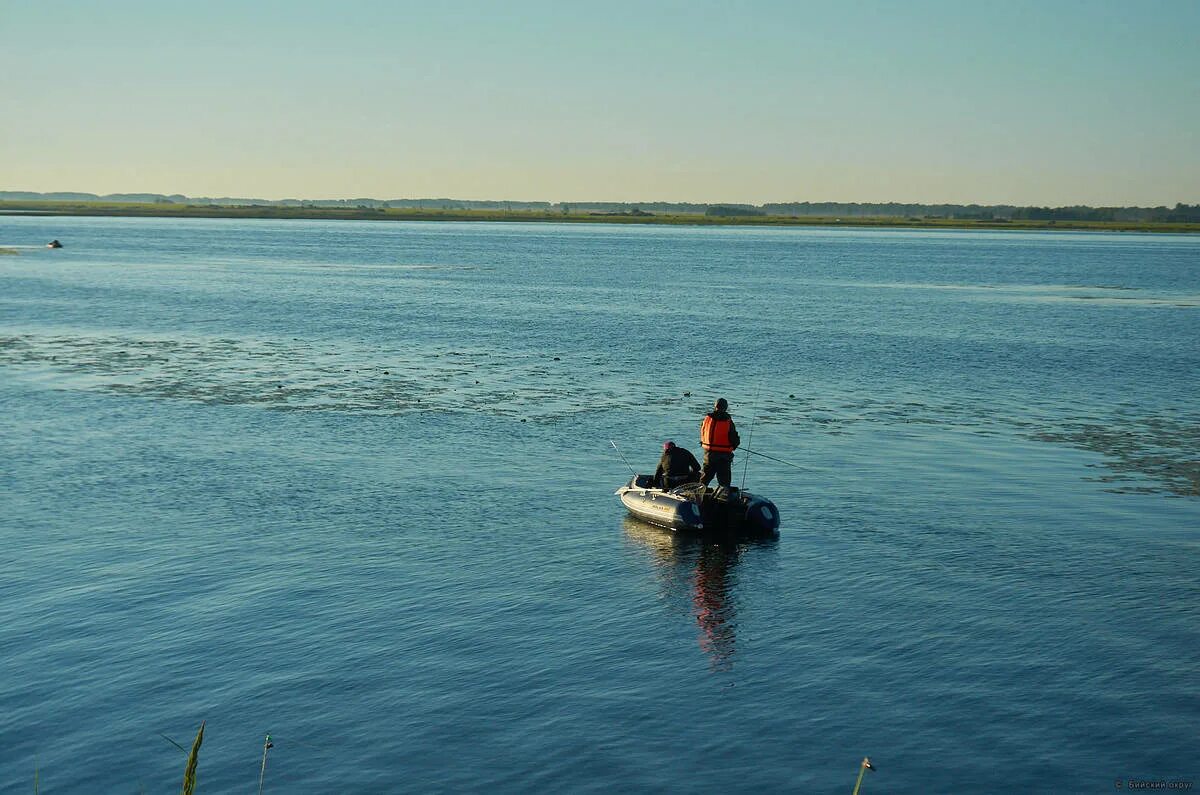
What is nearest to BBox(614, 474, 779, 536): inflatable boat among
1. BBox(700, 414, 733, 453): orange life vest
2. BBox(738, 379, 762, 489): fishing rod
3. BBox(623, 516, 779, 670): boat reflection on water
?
BBox(623, 516, 779, 670): boat reflection on water

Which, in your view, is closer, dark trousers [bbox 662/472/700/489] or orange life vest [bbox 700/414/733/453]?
orange life vest [bbox 700/414/733/453]

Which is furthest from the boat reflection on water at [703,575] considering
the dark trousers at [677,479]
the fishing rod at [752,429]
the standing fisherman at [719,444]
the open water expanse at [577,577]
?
the fishing rod at [752,429]

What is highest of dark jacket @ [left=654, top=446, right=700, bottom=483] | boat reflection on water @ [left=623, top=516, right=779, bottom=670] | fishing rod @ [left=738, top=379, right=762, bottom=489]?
dark jacket @ [left=654, top=446, right=700, bottom=483]

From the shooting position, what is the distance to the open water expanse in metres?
14.9

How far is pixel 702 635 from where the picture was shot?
747 inches

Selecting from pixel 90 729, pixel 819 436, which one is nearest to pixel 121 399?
pixel 819 436

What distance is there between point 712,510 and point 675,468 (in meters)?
1.72

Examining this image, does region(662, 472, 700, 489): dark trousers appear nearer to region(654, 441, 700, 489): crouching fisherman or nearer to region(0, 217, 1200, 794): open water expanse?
region(654, 441, 700, 489): crouching fisherman

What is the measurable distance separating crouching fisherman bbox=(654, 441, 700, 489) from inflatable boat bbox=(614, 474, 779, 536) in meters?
0.58

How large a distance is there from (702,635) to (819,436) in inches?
648

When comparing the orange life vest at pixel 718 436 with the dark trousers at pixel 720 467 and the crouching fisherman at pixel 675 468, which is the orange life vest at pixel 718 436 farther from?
the crouching fisherman at pixel 675 468

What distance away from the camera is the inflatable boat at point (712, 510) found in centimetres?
2417

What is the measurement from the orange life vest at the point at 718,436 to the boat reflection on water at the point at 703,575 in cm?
190

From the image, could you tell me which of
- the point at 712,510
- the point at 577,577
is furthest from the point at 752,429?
the point at 577,577
